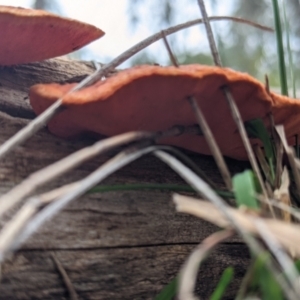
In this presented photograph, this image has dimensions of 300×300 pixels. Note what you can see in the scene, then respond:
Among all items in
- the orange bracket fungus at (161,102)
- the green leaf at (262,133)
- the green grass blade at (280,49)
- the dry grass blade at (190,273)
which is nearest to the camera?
the dry grass blade at (190,273)

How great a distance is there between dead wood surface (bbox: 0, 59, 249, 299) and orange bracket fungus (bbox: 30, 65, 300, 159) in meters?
0.06

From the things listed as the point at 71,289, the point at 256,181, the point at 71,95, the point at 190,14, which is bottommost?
the point at 71,289

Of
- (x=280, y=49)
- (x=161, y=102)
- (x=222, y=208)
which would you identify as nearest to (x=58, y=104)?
(x=161, y=102)

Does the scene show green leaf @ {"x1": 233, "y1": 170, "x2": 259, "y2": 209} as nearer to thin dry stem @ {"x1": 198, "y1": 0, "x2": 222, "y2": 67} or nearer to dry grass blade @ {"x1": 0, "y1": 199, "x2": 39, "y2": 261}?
dry grass blade @ {"x1": 0, "y1": 199, "x2": 39, "y2": 261}

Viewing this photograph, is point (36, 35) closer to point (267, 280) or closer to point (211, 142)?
point (211, 142)

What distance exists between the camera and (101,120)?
1.81 ft

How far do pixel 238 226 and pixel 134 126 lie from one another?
0.24 m

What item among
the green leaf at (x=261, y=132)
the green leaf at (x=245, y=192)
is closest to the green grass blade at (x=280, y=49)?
the green leaf at (x=261, y=132)

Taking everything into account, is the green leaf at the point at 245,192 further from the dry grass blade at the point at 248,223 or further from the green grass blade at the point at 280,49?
the green grass blade at the point at 280,49

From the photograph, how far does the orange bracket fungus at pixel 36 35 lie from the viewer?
1.68 feet

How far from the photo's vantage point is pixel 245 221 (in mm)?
397

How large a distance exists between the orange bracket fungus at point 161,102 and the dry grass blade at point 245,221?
0.15 m

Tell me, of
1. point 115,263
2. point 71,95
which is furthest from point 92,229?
point 71,95

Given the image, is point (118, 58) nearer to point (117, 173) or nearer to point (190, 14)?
point (117, 173)
